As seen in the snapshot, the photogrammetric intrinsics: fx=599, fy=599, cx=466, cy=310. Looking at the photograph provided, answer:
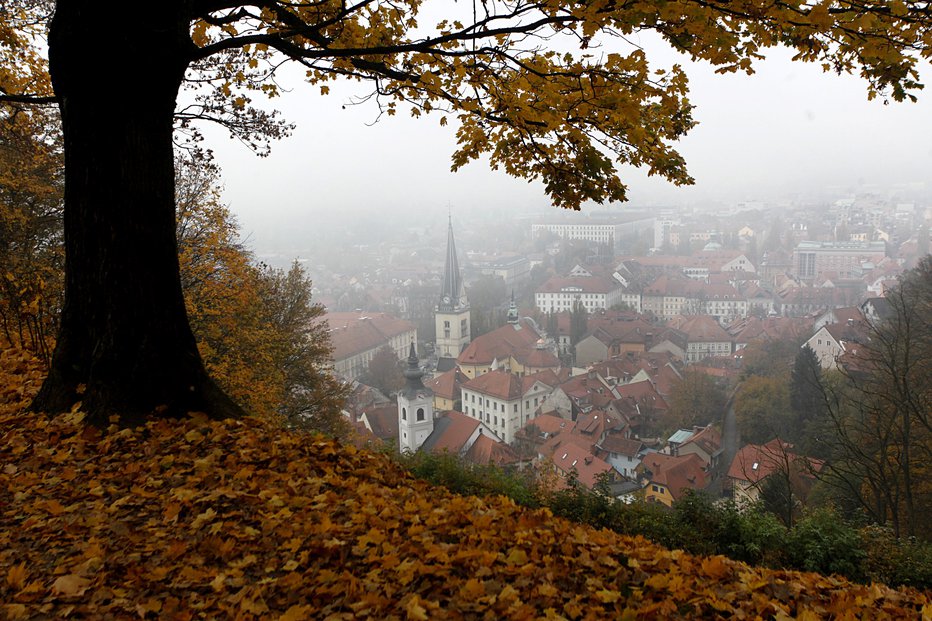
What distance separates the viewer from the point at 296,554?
314 cm

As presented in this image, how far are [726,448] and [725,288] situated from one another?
56.7m

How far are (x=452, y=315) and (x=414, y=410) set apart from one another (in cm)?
3914

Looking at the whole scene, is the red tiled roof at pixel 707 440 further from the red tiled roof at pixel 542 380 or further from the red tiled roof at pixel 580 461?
the red tiled roof at pixel 542 380

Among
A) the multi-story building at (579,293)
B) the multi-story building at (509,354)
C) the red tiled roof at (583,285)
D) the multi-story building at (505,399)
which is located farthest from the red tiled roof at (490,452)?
the red tiled roof at (583,285)

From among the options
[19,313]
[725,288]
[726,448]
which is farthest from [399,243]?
[19,313]

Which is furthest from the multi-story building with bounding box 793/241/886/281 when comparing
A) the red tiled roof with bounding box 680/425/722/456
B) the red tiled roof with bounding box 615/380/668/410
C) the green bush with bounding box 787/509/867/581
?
the green bush with bounding box 787/509/867/581

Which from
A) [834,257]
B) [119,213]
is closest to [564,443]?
[119,213]

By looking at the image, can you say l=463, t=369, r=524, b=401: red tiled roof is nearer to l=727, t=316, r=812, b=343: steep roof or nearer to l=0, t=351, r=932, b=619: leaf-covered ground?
l=727, t=316, r=812, b=343: steep roof

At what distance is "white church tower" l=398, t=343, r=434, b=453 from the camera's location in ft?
108

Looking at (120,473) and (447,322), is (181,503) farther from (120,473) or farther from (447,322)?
(447,322)

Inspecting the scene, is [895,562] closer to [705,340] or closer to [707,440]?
[707,440]

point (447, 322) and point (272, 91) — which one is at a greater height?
point (272, 91)

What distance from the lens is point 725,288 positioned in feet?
270

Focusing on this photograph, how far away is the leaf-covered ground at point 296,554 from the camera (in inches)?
105
